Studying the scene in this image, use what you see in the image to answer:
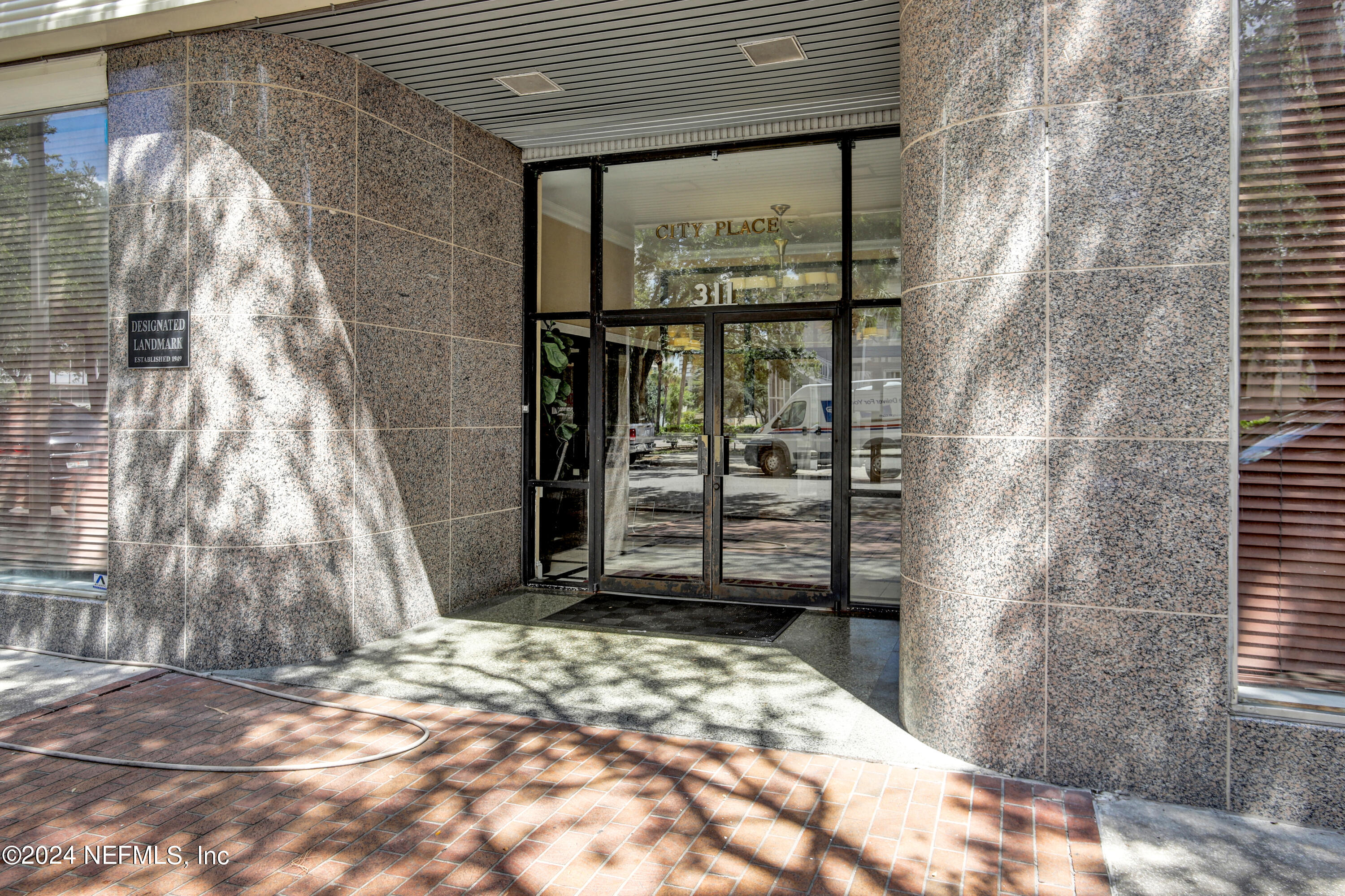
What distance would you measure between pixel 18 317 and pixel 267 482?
2350mm

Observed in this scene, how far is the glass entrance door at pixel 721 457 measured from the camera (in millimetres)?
6578

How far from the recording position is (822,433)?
6523 millimetres

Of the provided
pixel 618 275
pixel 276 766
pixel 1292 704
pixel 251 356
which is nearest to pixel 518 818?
pixel 276 766

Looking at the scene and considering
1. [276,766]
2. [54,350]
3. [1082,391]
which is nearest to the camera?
[1082,391]

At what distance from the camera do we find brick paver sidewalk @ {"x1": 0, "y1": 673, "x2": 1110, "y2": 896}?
2.83m

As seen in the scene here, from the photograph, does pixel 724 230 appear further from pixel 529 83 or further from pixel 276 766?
pixel 276 766

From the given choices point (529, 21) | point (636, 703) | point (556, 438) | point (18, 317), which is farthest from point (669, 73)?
point (18, 317)

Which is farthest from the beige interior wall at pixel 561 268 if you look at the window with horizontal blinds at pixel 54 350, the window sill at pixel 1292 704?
the window sill at pixel 1292 704

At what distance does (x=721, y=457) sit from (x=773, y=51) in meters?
2.95

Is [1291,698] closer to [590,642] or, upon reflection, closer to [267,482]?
[590,642]

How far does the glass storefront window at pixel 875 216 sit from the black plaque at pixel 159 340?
4.54 meters

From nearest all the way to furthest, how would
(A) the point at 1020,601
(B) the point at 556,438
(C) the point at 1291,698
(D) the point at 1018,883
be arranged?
(D) the point at 1018,883 → (C) the point at 1291,698 → (A) the point at 1020,601 → (B) the point at 556,438

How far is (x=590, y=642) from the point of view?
5.65m

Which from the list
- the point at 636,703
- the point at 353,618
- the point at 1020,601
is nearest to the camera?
the point at 1020,601
